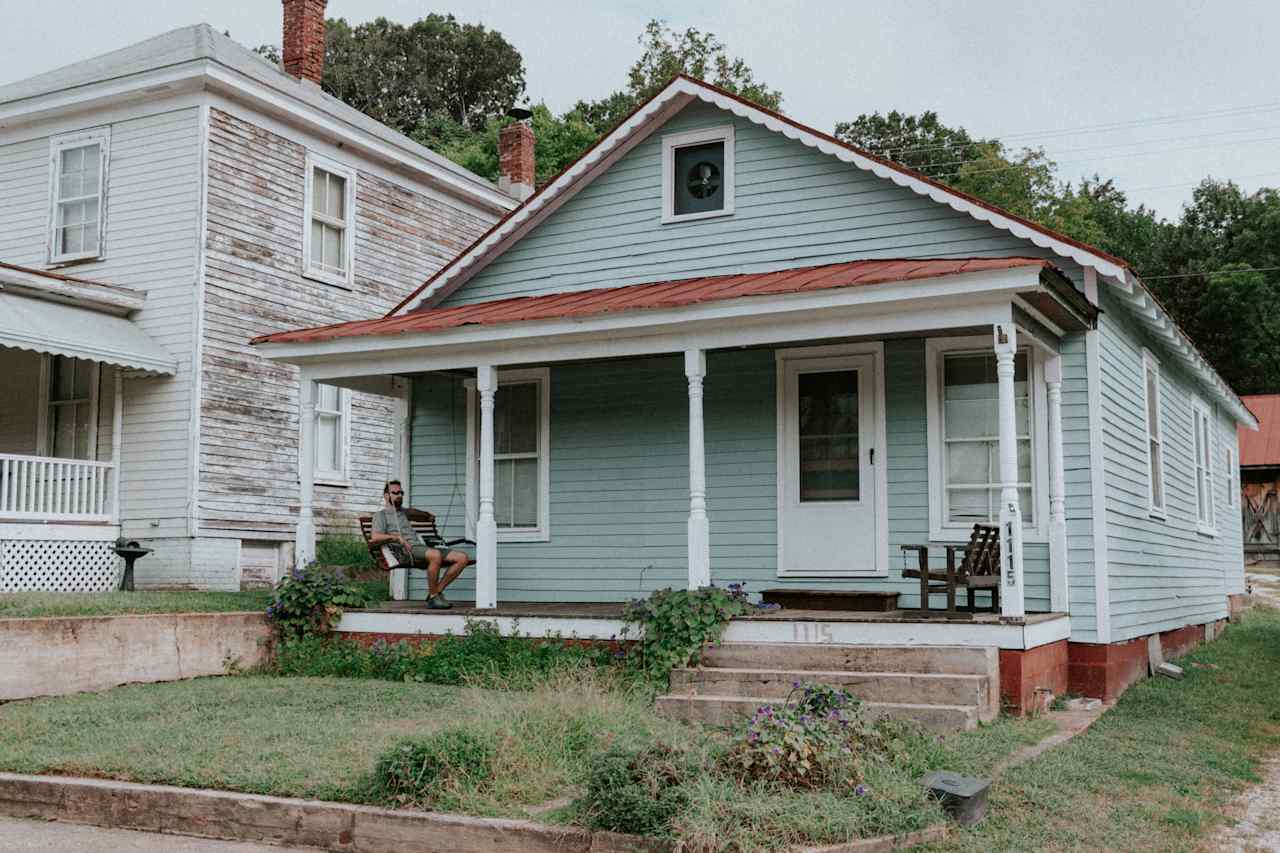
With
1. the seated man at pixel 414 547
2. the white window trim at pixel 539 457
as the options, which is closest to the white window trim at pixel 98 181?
the white window trim at pixel 539 457

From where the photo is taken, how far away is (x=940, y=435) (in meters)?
11.7

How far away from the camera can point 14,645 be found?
33.6ft

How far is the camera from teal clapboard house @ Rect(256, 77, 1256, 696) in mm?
10969

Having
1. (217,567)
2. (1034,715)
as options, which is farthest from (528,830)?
(217,567)

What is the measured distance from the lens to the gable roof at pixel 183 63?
16.6m

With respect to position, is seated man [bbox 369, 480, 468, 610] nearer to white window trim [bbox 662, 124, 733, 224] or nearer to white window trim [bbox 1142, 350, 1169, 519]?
white window trim [bbox 662, 124, 733, 224]

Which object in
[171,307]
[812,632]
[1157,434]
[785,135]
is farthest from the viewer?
[171,307]

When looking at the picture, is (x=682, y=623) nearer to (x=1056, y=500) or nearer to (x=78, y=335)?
(x=1056, y=500)

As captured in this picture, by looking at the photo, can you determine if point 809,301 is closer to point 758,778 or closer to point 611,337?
point 611,337

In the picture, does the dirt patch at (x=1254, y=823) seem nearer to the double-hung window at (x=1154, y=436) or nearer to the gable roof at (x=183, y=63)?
the double-hung window at (x=1154, y=436)

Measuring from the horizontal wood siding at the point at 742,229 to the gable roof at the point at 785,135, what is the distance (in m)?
0.14

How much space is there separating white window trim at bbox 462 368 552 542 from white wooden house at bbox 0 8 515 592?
2.87 ft

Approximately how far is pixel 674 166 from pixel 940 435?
160 inches

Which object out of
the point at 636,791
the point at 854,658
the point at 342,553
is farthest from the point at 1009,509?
the point at 342,553
